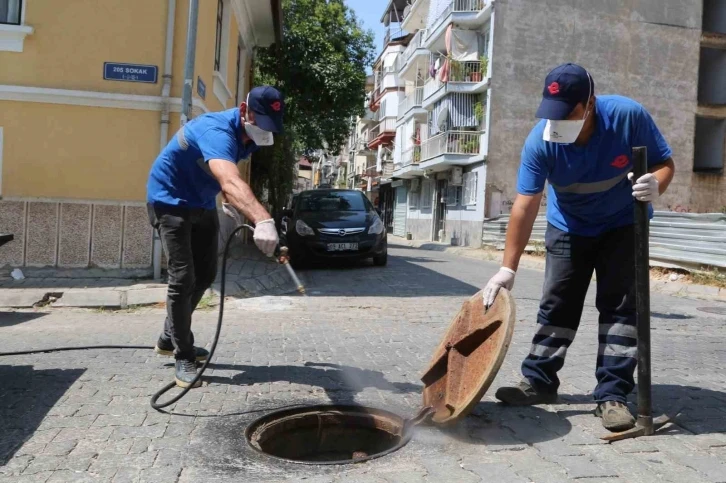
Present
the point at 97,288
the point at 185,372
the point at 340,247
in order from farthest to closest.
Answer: the point at 340,247
the point at 97,288
the point at 185,372

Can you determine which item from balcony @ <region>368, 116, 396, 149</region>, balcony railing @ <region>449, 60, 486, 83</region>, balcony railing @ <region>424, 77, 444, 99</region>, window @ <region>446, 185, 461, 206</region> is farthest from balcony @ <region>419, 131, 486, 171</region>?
balcony @ <region>368, 116, 396, 149</region>

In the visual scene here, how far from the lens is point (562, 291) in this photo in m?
3.72

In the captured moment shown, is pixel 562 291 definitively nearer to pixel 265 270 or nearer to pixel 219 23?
pixel 265 270

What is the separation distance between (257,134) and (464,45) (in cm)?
2690

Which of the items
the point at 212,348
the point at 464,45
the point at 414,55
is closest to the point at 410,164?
the point at 414,55

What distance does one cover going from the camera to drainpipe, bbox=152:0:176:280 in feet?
28.0

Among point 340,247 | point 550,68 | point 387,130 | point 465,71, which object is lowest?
point 340,247

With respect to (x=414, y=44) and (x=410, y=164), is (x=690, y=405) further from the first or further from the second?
(x=414, y=44)

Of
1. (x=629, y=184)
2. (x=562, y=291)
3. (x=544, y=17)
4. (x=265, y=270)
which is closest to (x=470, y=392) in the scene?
(x=562, y=291)

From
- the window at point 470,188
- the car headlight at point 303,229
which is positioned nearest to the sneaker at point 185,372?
the car headlight at point 303,229

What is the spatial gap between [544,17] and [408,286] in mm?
20345

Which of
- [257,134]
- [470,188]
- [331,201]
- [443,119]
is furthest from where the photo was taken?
[443,119]

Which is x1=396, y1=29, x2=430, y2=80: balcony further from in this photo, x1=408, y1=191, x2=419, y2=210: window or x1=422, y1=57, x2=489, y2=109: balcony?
x1=408, y1=191, x2=419, y2=210: window

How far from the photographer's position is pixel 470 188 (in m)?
28.4
